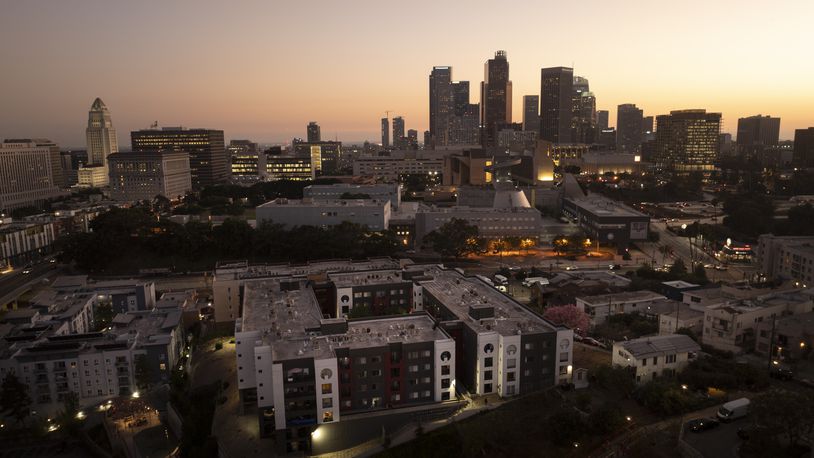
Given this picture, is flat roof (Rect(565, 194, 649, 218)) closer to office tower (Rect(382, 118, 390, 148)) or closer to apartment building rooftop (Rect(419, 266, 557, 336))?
apartment building rooftop (Rect(419, 266, 557, 336))

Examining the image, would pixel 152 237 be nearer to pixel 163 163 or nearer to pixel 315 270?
pixel 315 270

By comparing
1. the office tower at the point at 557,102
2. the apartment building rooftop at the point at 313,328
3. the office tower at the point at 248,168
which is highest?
the office tower at the point at 557,102

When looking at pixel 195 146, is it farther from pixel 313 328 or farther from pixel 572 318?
pixel 572 318

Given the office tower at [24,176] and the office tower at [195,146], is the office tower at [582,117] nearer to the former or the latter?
the office tower at [195,146]

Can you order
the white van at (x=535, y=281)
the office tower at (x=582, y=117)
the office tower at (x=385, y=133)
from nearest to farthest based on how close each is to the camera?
the white van at (x=535, y=281) → the office tower at (x=582, y=117) → the office tower at (x=385, y=133)

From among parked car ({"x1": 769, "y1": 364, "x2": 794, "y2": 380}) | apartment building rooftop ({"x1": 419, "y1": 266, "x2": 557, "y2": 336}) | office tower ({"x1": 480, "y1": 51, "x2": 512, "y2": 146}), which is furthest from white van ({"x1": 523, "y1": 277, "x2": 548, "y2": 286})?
office tower ({"x1": 480, "y1": 51, "x2": 512, "y2": 146})

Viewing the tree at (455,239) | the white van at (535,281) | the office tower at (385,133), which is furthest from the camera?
the office tower at (385,133)

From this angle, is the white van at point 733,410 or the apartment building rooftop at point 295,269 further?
the apartment building rooftop at point 295,269

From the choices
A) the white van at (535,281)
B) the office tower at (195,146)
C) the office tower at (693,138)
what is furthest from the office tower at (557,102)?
the white van at (535,281)
